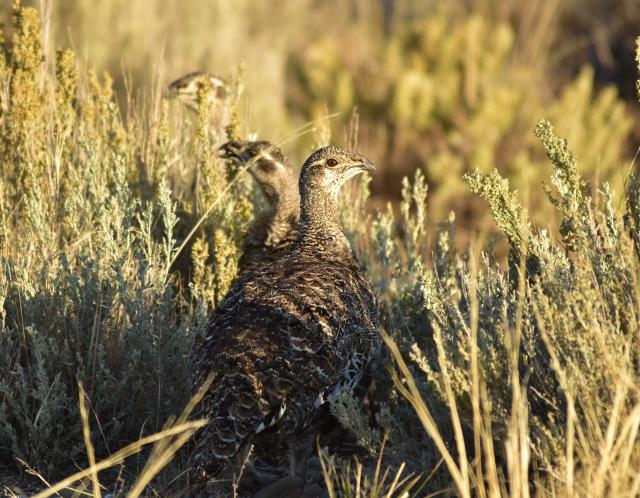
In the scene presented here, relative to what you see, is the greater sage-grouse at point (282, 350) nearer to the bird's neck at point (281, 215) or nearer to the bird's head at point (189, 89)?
the bird's neck at point (281, 215)

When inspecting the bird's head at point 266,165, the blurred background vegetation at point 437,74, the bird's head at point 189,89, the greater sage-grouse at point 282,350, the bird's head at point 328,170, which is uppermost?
the blurred background vegetation at point 437,74

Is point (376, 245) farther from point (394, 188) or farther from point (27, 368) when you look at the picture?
point (394, 188)

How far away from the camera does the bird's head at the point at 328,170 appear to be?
197 inches

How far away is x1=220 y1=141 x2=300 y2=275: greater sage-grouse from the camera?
557cm

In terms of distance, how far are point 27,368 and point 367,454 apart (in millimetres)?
1608

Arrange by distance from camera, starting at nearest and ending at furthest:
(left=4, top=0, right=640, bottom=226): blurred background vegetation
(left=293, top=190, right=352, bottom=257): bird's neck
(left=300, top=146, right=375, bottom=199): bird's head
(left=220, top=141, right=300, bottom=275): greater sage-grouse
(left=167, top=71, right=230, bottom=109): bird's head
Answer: (left=293, top=190, right=352, bottom=257): bird's neck, (left=300, top=146, right=375, bottom=199): bird's head, (left=220, top=141, right=300, bottom=275): greater sage-grouse, (left=167, top=71, right=230, bottom=109): bird's head, (left=4, top=0, right=640, bottom=226): blurred background vegetation

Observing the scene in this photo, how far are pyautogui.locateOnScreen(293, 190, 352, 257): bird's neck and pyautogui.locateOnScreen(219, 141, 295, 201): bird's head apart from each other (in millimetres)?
749

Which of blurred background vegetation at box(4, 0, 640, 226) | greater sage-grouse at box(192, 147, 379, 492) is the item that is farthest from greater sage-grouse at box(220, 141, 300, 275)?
blurred background vegetation at box(4, 0, 640, 226)

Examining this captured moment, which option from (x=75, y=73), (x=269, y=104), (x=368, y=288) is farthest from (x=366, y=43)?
(x=368, y=288)

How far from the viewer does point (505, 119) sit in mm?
11750

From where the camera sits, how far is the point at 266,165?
580 cm

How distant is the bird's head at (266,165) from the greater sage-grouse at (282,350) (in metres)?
1.17

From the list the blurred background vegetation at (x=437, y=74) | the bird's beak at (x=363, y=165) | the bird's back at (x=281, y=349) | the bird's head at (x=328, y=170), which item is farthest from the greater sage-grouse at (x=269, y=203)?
the blurred background vegetation at (x=437, y=74)

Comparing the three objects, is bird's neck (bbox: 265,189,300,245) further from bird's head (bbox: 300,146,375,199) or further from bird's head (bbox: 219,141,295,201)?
bird's head (bbox: 300,146,375,199)
